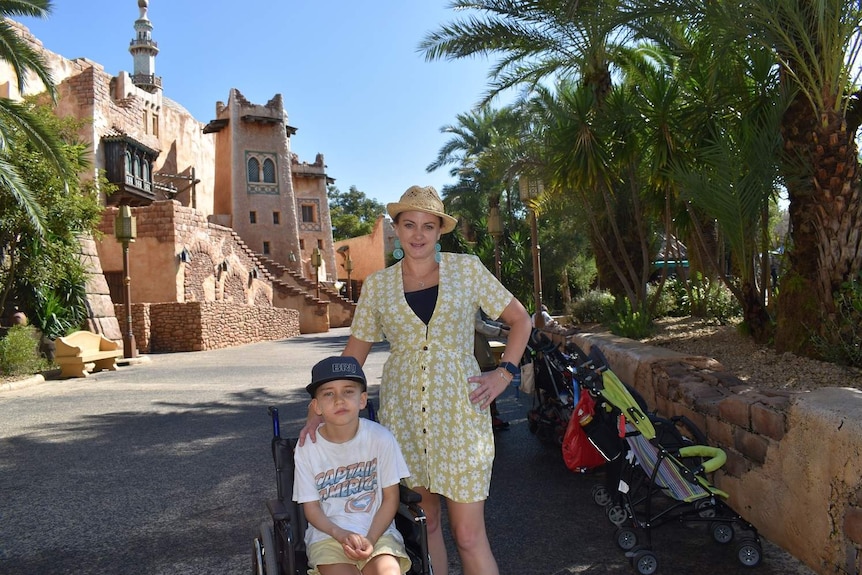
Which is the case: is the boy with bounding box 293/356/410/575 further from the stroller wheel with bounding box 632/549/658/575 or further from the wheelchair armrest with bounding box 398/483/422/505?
the stroller wheel with bounding box 632/549/658/575

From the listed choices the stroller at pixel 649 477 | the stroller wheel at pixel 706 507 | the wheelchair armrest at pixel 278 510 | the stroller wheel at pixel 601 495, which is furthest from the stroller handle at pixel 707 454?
the wheelchair armrest at pixel 278 510

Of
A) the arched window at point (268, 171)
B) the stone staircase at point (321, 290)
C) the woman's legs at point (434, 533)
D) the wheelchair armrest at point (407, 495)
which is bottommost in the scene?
the woman's legs at point (434, 533)

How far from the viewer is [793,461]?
3.30 meters

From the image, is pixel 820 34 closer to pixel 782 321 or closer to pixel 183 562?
pixel 782 321

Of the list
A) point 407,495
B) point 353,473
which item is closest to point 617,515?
point 407,495

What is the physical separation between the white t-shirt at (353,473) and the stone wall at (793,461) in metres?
1.86

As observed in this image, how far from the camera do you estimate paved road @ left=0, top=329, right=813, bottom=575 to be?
3490 mm

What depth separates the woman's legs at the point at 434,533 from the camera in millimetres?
2664

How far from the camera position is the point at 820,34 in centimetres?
548

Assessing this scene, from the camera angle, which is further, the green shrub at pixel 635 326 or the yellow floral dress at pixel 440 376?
the green shrub at pixel 635 326

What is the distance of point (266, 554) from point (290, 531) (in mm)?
155

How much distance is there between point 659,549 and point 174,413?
611cm

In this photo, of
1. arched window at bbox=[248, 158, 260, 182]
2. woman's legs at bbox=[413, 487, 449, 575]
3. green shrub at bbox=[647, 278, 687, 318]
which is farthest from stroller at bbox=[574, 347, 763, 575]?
arched window at bbox=[248, 158, 260, 182]

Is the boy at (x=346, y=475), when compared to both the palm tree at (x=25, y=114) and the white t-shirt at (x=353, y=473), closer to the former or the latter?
the white t-shirt at (x=353, y=473)
